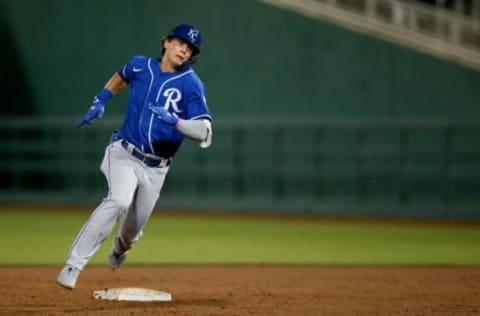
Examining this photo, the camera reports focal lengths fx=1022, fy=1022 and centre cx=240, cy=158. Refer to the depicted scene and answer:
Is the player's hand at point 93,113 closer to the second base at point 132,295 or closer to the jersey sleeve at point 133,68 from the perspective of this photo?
the jersey sleeve at point 133,68

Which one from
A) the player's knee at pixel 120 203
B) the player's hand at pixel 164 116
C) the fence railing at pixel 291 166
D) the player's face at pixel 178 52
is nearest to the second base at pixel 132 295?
the player's knee at pixel 120 203

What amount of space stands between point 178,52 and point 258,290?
2364mm

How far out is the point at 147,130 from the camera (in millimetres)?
7273

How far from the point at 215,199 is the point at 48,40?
4573mm

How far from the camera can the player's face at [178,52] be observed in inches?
287

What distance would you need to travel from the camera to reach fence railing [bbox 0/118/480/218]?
56.3ft

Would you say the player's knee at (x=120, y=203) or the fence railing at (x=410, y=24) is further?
the fence railing at (x=410, y=24)

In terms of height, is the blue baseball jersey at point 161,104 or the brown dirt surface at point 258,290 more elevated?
the blue baseball jersey at point 161,104

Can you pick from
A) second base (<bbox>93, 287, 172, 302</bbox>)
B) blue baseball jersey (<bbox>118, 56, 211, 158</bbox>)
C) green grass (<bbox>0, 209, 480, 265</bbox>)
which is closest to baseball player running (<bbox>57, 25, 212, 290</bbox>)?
blue baseball jersey (<bbox>118, 56, 211, 158</bbox>)

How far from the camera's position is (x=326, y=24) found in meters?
18.4

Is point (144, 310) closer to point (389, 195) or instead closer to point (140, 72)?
point (140, 72)

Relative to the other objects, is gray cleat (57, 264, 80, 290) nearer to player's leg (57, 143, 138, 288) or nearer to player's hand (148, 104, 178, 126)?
player's leg (57, 143, 138, 288)

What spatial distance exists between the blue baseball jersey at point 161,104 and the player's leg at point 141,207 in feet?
0.61

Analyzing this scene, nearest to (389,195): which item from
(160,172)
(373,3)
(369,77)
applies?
(369,77)
